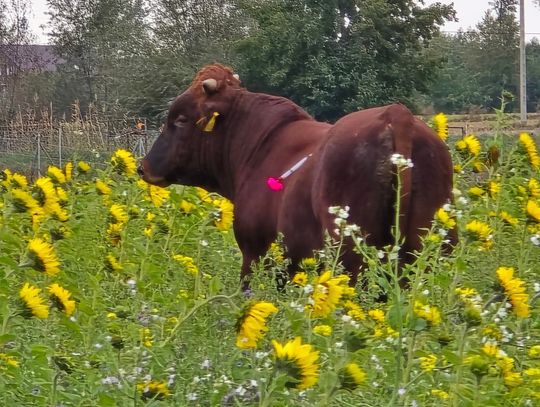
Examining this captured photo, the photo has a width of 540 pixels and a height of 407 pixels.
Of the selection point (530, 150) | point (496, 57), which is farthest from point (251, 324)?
point (496, 57)

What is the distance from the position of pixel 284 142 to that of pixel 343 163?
105 cm

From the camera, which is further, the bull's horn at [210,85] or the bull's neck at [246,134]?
the bull's horn at [210,85]

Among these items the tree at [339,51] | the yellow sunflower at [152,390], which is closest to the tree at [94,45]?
the tree at [339,51]

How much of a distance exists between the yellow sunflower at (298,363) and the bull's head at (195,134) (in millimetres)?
4550

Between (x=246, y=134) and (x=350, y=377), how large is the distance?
4453mm

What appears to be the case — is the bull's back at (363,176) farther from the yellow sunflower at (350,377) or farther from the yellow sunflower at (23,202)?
the yellow sunflower at (350,377)

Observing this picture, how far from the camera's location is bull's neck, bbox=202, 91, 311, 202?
6.06m

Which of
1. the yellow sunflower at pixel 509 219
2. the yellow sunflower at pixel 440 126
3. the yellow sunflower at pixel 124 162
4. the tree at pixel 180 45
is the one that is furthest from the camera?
the tree at pixel 180 45

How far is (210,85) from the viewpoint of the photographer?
6371 mm

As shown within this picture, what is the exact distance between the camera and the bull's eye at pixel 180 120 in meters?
6.57

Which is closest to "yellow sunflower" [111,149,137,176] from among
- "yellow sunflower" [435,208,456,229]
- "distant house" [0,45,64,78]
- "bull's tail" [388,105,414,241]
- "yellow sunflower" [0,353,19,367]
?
"bull's tail" [388,105,414,241]

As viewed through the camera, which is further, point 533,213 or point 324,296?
point 533,213

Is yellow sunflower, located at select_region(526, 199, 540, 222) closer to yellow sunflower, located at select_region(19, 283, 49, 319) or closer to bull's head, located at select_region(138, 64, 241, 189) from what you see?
yellow sunflower, located at select_region(19, 283, 49, 319)

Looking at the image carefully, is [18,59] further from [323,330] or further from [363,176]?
[323,330]
